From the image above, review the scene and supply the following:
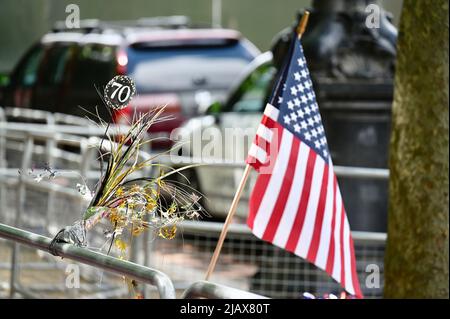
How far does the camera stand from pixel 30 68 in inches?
578

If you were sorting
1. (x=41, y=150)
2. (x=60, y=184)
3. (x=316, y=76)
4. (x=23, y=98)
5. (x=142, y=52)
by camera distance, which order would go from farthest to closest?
(x=23, y=98)
(x=142, y=52)
(x=41, y=150)
(x=60, y=184)
(x=316, y=76)

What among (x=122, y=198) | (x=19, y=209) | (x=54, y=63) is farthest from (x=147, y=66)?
(x=122, y=198)

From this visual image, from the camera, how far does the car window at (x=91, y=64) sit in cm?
1256

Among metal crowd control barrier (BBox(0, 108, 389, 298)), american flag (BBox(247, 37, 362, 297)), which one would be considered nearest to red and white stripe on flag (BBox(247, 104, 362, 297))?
american flag (BBox(247, 37, 362, 297))

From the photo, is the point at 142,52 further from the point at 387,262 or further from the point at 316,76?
the point at 387,262

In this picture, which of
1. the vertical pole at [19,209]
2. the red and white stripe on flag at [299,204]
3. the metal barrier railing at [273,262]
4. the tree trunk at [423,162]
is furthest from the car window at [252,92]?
the red and white stripe on flag at [299,204]

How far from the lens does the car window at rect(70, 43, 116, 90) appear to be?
12.6 meters

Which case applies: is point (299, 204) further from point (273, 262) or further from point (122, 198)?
point (273, 262)

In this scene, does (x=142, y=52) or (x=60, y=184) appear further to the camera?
(x=142, y=52)

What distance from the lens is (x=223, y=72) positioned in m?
12.9

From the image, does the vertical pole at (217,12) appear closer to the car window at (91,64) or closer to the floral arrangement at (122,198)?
the car window at (91,64)
